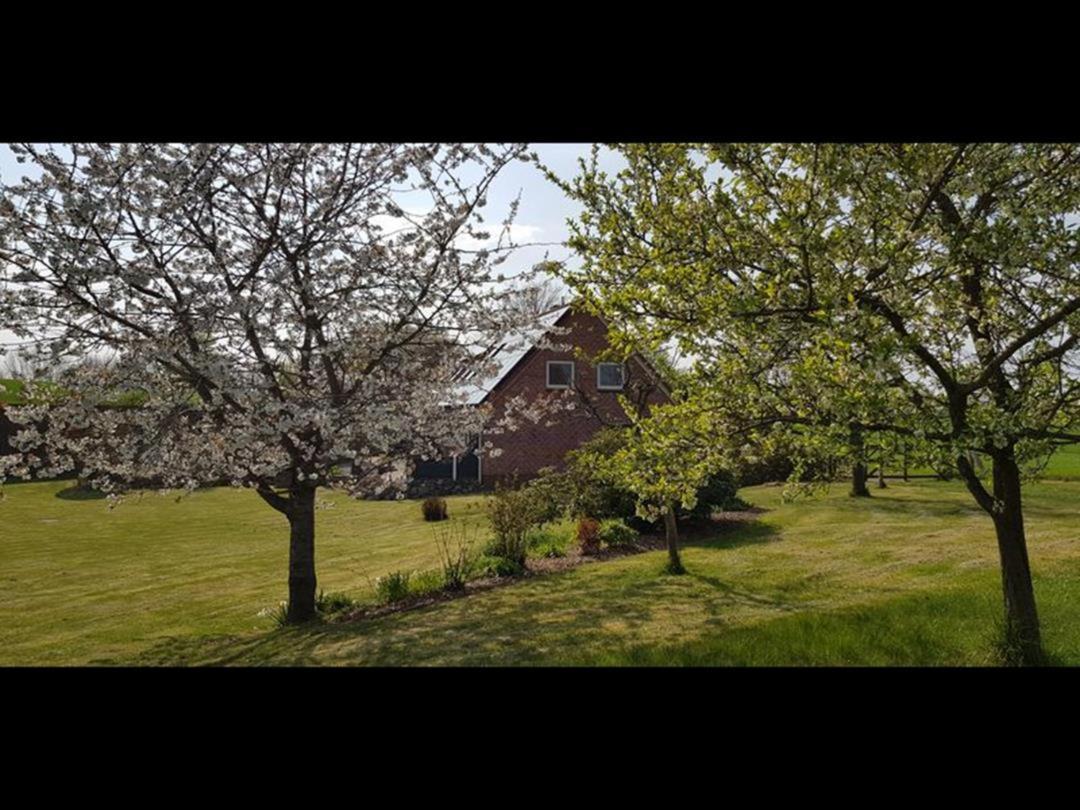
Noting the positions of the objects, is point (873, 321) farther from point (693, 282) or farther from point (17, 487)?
point (17, 487)

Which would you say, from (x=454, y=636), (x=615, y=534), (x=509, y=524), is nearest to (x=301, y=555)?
(x=454, y=636)

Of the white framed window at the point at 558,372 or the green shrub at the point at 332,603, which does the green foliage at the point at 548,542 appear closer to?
the green shrub at the point at 332,603

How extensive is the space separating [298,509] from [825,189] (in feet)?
13.5

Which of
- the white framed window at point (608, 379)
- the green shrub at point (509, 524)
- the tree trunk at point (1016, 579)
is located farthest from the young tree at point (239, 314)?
the white framed window at point (608, 379)

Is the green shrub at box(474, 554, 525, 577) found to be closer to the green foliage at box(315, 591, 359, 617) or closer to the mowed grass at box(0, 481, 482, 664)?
the mowed grass at box(0, 481, 482, 664)

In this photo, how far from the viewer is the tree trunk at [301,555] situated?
15.7 ft

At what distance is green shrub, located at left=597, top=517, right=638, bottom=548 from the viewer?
6941 millimetres

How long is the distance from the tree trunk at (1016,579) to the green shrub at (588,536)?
3.88 meters

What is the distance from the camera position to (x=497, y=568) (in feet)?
19.5

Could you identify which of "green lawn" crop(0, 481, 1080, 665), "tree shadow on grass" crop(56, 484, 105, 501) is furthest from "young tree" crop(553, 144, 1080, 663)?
"tree shadow on grass" crop(56, 484, 105, 501)

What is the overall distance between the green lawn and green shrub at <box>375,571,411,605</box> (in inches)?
Answer: 13.3

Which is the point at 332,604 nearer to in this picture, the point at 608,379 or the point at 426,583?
the point at 426,583
